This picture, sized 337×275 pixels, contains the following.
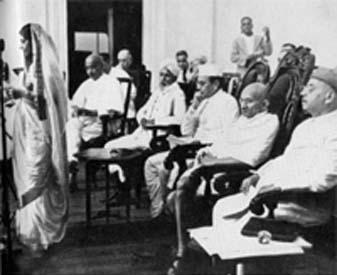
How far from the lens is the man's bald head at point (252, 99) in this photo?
95.4 inches

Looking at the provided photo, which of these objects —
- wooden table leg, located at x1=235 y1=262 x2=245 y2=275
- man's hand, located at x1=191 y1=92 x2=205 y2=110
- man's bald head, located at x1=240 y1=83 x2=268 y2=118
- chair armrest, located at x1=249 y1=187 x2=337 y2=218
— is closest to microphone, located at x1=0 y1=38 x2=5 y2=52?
man's hand, located at x1=191 y1=92 x2=205 y2=110

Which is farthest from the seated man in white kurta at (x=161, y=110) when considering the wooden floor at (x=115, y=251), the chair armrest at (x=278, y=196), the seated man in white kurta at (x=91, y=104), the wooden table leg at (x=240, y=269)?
the wooden table leg at (x=240, y=269)

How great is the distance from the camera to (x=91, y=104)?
2285 millimetres

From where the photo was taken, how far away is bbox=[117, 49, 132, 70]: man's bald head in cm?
229

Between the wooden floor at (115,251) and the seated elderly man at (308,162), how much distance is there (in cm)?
23

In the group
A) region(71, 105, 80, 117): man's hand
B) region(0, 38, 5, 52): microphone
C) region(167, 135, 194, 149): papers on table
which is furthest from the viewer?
region(167, 135, 194, 149): papers on table

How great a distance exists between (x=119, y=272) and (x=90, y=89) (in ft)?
2.75

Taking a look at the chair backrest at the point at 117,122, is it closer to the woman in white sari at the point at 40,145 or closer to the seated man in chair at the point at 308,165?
the woman in white sari at the point at 40,145

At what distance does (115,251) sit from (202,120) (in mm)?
715

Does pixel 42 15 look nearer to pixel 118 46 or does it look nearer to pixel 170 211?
pixel 118 46

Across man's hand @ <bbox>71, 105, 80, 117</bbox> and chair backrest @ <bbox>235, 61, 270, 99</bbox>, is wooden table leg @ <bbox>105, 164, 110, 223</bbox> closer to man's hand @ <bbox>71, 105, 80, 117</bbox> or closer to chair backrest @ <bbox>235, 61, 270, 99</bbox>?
man's hand @ <bbox>71, 105, 80, 117</bbox>

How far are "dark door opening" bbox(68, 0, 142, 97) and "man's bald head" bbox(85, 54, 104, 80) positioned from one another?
0.02 m

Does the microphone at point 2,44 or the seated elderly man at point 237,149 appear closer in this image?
the microphone at point 2,44

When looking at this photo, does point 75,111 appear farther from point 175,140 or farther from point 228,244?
point 228,244
